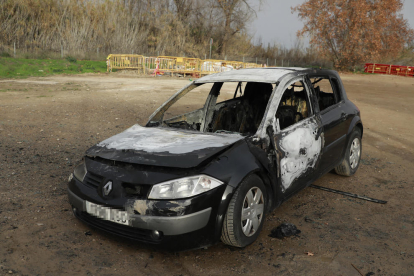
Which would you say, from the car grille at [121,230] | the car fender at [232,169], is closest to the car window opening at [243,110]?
the car fender at [232,169]

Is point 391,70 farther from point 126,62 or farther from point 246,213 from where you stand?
point 246,213

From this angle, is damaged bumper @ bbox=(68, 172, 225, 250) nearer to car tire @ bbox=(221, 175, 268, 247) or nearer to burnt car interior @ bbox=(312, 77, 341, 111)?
car tire @ bbox=(221, 175, 268, 247)

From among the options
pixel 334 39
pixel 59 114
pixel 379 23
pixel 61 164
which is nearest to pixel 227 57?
pixel 334 39

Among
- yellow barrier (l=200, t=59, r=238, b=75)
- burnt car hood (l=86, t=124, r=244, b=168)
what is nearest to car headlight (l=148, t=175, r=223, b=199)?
burnt car hood (l=86, t=124, r=244, b=168)

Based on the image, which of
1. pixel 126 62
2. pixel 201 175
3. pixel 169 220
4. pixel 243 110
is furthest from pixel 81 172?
pixel 126 62

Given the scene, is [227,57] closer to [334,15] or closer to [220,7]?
[220,7]

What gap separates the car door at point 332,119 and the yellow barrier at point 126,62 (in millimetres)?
20875

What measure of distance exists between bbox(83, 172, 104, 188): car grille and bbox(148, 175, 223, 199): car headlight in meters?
0.54

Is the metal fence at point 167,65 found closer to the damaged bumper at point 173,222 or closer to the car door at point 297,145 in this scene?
the car door at point 297,145

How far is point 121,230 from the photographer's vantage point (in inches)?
113

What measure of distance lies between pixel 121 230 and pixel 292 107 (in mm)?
2736

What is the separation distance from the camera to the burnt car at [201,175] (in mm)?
2756

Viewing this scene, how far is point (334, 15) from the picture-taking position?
36.8m

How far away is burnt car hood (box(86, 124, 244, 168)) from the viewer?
9.54ft
